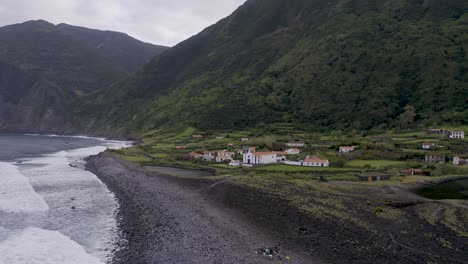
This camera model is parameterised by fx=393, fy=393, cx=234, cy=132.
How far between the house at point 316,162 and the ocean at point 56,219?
102 ft

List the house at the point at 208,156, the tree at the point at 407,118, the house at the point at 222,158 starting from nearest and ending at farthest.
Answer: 1. the house at the point at 222,158
2. the house at the point at 208,156
3. the tree at the point at 407,118

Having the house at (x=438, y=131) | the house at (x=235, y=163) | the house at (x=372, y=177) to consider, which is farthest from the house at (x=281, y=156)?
the house at (x=438, y=131)

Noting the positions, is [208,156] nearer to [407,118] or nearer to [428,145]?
[428,145]

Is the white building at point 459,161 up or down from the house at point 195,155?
up

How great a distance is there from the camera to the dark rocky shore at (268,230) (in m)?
27.2

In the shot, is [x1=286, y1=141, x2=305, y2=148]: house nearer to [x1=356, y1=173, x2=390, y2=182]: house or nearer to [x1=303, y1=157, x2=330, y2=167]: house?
[x1=303, y1=157, x2=330, y2=167]: house

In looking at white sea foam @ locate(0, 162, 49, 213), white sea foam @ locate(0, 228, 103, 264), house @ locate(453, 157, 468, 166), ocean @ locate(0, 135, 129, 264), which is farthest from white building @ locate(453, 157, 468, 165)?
white sea foam @ locate(0, 162, 49, 213)

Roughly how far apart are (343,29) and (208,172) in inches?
5206

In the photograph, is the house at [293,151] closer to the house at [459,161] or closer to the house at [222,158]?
the house at [222,158]

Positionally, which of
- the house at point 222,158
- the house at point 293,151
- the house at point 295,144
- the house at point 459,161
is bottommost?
the house at point 222,158

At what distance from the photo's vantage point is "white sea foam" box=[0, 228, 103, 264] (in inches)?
1105

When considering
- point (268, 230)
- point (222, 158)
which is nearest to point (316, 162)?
point (222, 158)

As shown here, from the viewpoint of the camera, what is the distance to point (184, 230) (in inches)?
1329

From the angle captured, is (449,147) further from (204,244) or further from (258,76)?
(258,76)
